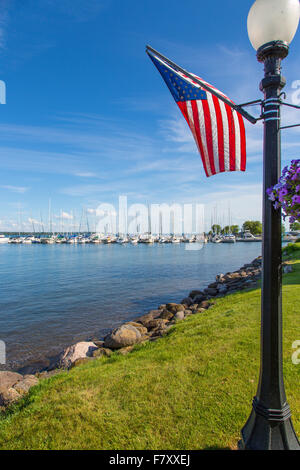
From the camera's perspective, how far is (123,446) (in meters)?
3.26

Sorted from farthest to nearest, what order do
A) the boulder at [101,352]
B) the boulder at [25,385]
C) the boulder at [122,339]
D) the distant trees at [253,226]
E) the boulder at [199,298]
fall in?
the distant trees at [253,226] → the boulder at [199,298] → the boulder at [122,339] → the boulder at [101,352] → the boulder at [25,385]

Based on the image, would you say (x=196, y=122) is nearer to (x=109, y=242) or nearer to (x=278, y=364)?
(x=278, y=364)

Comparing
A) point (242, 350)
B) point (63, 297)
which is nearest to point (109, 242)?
point (63, 297)

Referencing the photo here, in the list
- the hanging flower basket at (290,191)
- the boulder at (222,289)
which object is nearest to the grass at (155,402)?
the hanging flower basket at (290,191)

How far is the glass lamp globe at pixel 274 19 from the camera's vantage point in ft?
8.44

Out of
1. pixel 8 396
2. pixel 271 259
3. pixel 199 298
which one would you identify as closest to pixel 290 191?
pixel 271 259

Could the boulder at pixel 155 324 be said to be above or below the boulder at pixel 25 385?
below

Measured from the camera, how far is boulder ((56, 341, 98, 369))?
778 cm

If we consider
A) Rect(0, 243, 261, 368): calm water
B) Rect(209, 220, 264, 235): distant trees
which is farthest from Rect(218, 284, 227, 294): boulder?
Rect(209, 220, 264, 235): distant trees

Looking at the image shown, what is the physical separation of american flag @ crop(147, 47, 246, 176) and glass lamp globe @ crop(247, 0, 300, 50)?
96cm

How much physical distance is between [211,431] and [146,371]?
1914 millimetres

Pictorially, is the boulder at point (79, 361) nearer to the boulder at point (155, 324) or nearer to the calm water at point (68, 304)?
the calm water at point (68, 304)

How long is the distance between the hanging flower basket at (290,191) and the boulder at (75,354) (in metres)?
7.44

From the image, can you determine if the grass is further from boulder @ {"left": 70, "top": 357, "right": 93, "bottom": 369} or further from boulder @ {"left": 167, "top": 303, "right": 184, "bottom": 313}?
boulder @ {"left": 167, "top": 303, "right": 184, "bottom": 313}
